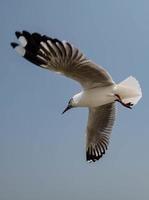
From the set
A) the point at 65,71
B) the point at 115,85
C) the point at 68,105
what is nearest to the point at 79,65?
the point at 65,71

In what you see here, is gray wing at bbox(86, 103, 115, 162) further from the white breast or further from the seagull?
the white breast

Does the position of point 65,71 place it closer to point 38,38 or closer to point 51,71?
point 51,71

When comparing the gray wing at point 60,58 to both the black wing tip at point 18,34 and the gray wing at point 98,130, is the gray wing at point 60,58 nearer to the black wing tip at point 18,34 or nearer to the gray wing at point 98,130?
the black wing tip at point 18,34

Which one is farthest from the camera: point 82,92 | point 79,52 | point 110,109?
point 110,109

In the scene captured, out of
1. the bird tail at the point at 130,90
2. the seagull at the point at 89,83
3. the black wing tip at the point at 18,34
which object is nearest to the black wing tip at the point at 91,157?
the seagull at the point at 89,83

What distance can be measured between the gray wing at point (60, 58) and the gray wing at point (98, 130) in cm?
69

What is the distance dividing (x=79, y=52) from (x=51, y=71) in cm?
27

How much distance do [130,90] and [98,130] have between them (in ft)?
3.38

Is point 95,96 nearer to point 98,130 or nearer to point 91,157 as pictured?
point 98,130

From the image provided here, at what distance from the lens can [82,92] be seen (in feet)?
14.9

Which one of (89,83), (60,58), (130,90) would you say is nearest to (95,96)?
(89,83)

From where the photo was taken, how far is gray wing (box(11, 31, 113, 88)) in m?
3.67

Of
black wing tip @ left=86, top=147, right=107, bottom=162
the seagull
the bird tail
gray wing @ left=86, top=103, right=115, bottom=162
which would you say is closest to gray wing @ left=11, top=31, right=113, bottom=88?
the seagull

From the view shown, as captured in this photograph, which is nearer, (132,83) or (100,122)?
(132,83)
